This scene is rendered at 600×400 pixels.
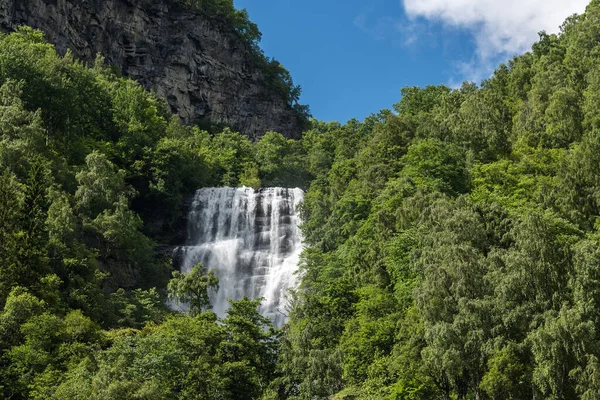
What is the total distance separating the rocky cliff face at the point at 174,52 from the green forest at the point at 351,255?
41.9 feet

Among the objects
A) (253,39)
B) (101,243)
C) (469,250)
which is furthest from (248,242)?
(253,39)

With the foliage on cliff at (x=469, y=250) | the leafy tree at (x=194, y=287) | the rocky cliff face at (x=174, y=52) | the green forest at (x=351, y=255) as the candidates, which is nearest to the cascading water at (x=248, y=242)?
the green forest at (x=351, y=255)

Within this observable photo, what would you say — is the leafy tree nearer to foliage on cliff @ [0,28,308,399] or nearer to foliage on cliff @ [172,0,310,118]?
foliage on cliff @ [0,28,308,399]

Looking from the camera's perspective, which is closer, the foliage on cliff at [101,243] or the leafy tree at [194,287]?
the foliage on cliff at [101,243]

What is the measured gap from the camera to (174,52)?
8825cm

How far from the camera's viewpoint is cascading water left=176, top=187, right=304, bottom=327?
51.7m

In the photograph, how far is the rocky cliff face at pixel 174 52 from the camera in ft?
251

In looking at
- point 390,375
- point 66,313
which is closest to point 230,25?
point 66,313

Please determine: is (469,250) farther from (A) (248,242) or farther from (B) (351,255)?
(A) (248,242)

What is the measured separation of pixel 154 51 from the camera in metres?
87.1

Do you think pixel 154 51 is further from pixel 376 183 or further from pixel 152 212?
pixel 376 183

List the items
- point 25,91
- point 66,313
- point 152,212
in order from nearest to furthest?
point 66,313
point 25,91
point 152,212

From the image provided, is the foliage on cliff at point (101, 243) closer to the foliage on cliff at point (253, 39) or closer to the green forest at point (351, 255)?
the green forest at point (351, 255)

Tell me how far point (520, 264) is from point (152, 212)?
129 feet
